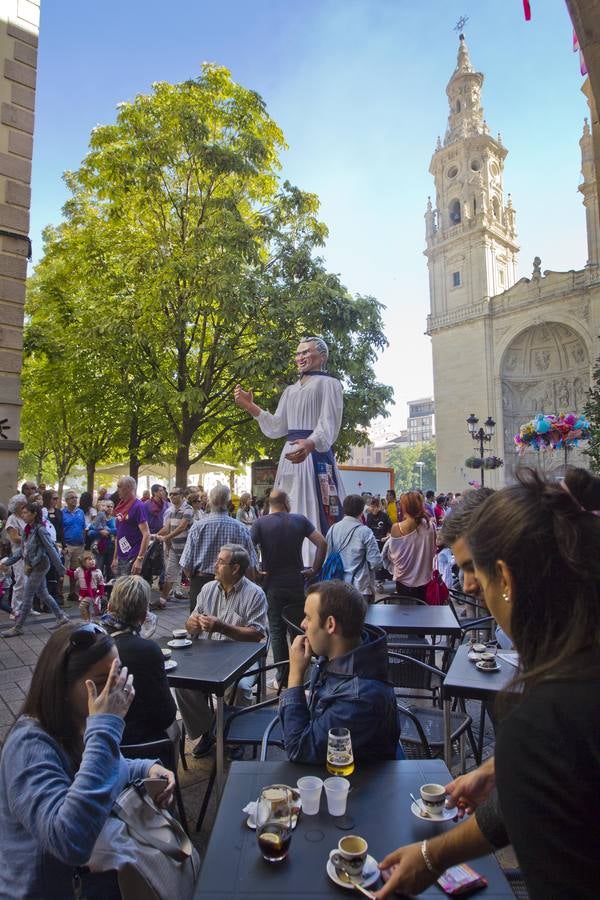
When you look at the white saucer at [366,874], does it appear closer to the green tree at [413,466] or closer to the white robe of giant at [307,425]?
the white robe of giant at [307,425]

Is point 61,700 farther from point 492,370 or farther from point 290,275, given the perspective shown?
point 492,370

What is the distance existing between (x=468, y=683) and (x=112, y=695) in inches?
74.2

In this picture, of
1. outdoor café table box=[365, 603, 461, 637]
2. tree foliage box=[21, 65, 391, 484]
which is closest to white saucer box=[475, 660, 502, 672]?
outdoor café table box=[365, 603, 461, 637]

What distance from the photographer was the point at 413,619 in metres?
4.41

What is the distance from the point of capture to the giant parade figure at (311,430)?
15.7 feet

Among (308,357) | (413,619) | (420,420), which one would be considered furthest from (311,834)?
(420,420)

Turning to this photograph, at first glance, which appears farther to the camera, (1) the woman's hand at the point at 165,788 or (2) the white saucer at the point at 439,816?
(1) the woman's hand at the point at 165,788

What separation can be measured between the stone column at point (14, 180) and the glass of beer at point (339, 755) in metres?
7.78

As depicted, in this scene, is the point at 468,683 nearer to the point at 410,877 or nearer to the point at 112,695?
the point at 410,877

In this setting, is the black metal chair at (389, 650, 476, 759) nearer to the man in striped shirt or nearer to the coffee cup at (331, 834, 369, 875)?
the coffee cup at (331, 834, 369, 875)

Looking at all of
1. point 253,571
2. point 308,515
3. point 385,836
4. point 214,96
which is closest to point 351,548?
point 308,515

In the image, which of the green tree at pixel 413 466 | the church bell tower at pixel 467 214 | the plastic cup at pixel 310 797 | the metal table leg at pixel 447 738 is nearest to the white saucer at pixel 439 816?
the plastic cup at pixel 310 797

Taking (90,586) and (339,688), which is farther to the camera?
(90,586)

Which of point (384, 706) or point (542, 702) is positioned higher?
point (542, 702)
